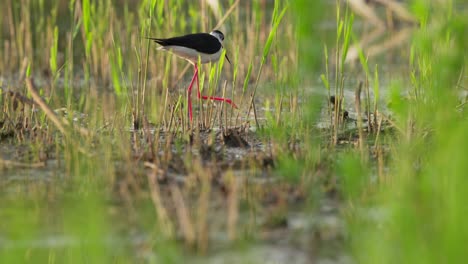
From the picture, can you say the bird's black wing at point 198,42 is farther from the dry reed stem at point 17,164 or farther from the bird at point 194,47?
the dry reed stem at point 17,164

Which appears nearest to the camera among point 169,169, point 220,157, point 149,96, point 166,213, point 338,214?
point 166,213

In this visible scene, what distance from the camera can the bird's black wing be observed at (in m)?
6.15

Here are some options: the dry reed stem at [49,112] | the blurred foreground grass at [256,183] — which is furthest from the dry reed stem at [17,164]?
the dry reed stem at [49,112]

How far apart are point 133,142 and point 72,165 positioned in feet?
2.36

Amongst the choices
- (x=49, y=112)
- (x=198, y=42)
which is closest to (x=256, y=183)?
(x=49, y=112)

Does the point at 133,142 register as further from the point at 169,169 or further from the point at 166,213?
the point at 166,213

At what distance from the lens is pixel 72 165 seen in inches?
180

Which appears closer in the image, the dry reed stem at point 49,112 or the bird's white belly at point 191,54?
the dry reed stem at point 49,112

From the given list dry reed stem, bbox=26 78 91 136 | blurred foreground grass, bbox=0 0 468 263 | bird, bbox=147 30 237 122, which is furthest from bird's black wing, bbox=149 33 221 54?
dry reed stem, bbox=26 78 91 136

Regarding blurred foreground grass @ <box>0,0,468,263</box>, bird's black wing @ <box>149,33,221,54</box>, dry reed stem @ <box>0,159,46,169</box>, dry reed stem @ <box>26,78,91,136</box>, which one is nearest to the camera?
blurred foreground grass @ <box>0,0,468,263</box>

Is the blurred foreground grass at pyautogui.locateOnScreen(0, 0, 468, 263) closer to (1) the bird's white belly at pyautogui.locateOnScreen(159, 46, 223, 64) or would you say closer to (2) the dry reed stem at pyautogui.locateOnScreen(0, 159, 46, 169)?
(2) the dry reed stem at pyautogui.locateOnScreen(0, 159, 46, 169)

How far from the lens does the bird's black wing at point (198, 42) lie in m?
6.15

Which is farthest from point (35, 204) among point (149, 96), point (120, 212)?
point (149, 96)

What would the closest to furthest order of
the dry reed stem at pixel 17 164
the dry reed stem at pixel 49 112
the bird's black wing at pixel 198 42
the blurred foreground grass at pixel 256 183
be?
the blurred foreground grass at pixel 256 183 → the dry reed stem at pixel 17 164 → the dry reed stem at pixel 49 112 → the bird's black wing at pixel 198 42
